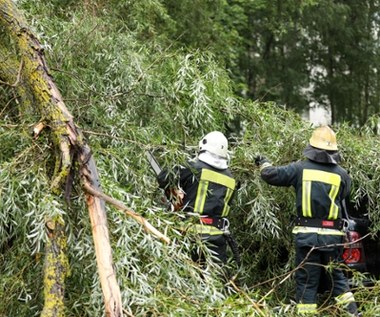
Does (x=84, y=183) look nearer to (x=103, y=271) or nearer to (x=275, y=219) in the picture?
(x=103, y=271)

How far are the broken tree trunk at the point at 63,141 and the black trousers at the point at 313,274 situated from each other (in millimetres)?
1789

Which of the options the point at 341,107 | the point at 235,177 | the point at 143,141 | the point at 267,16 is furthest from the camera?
the point at 341,107

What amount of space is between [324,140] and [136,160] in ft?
5.07

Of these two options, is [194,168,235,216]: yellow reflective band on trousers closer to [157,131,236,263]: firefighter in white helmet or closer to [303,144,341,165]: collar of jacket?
[157,131,236,263]: firefighter in white helmet

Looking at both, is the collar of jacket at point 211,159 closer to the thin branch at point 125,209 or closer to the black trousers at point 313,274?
the black trousers at point 313,274

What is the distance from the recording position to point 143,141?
17.3 feet

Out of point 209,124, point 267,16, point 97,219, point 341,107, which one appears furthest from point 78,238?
point 341,107

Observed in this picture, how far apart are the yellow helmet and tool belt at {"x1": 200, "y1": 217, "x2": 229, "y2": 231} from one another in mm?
965

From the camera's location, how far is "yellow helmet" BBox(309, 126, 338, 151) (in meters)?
5.25

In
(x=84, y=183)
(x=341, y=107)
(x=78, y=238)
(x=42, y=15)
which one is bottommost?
(x=341, y=107)

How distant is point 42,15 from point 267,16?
996cm

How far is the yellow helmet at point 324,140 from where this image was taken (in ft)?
17.2

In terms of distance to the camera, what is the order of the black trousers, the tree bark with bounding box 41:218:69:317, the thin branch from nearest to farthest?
the tree bark with bounding box 41:218:69:317, the thin branch, the black trousers

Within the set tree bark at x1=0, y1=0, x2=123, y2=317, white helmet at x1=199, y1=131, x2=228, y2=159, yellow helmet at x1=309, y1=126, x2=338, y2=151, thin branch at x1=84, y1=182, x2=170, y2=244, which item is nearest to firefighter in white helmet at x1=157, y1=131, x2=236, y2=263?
white helmet at x1=199, y1=131, x2=228, y2=159
